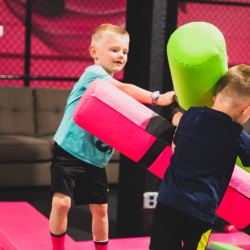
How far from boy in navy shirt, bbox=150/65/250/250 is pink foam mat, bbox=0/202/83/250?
0.77 m

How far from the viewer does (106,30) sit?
6.45ft

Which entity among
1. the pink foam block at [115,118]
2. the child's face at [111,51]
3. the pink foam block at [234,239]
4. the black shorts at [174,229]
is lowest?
the pink foam block at [234,239]

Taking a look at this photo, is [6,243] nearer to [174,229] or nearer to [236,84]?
[174,229]

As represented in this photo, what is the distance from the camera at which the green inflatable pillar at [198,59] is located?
1.42m

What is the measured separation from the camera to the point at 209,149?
149 cm

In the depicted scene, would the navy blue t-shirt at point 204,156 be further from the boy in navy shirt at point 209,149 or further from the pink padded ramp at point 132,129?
the pink padded ramp at point 132,129

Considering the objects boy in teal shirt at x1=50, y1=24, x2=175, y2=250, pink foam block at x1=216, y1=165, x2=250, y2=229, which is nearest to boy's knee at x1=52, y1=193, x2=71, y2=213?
boy in teal shirt at x1=50, y1=24, x2=175, y2=250

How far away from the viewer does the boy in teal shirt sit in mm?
1921

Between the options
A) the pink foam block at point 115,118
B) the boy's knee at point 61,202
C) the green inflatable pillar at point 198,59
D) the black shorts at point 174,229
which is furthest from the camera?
the boy's knee at point 61,202

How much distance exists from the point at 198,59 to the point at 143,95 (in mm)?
403

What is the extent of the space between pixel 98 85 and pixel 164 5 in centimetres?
112

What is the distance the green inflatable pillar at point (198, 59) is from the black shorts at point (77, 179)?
65 centimetres

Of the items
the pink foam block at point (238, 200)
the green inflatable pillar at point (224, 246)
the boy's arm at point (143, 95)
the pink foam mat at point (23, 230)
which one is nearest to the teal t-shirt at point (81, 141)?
the boy's arm at point (143, 95)

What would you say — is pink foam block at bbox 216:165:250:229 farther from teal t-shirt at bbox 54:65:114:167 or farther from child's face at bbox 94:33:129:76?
child's face at bbox 94:33:129:76
